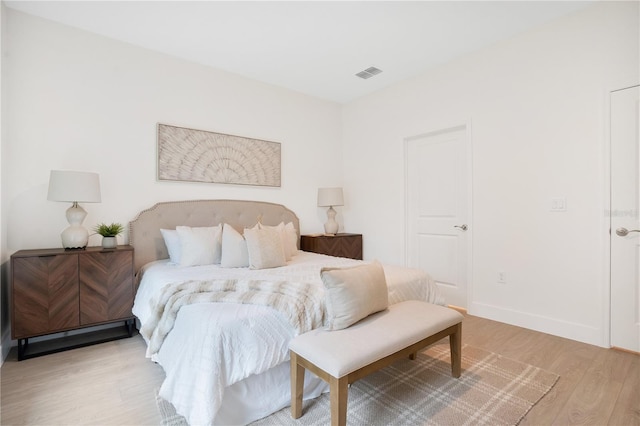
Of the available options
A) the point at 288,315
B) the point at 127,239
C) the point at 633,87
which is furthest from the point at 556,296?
the point at 127,239

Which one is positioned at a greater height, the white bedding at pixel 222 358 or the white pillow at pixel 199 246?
the white pillow at pixel 199 246

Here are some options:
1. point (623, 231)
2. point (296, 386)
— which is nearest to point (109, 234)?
point (296, 386)

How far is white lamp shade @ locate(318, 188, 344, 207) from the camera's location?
4285 millimetres

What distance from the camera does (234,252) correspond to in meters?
2.79

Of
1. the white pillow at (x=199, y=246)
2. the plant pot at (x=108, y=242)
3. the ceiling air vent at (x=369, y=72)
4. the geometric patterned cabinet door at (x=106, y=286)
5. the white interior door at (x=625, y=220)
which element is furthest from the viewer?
the ceiling air vent at (x=369, y=72)

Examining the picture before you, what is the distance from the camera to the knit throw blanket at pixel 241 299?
171 centimetres

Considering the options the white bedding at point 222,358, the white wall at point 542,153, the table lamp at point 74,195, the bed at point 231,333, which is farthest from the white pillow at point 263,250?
the white wall at point 542,153

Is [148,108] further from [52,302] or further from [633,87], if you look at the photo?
[633,87]

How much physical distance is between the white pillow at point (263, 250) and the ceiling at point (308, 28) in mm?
1881

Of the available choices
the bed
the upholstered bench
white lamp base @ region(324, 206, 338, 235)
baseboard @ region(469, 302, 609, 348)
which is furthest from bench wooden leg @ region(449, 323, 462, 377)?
white lamp base @ region(324, 206, 338, 235)

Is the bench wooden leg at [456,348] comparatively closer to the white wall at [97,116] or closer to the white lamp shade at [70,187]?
the white wall at [97,116]

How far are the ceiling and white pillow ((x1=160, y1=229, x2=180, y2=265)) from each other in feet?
6.19

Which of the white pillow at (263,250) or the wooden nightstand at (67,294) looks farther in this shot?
the white pillow at (263,250)

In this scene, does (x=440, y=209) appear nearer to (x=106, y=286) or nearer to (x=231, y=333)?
(x=231, y=333)
